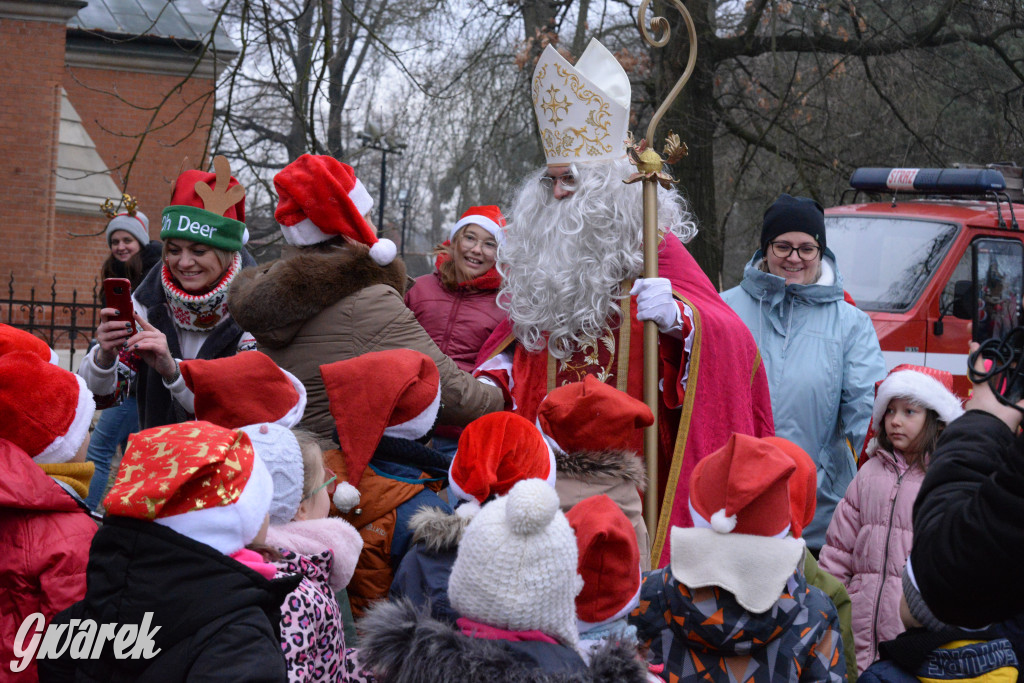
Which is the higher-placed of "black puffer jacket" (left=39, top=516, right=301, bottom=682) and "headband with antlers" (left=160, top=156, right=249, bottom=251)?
"headband with antlers" (left=160, top=156, right=249, bottom=251)

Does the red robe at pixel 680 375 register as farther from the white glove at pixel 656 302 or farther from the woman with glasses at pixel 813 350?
the woman with glasses at pixel 813 350

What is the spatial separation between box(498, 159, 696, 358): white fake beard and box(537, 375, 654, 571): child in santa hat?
794mm

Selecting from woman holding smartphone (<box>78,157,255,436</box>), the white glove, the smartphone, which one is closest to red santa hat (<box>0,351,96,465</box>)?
the smartphone

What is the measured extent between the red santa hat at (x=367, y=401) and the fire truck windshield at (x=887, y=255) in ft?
18.9

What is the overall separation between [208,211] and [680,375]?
188cm

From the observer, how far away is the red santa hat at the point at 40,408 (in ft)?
9.48

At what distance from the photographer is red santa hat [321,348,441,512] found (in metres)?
3.13

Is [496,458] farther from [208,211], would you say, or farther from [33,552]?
[208,211]

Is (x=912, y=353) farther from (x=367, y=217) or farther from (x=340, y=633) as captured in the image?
(x=340, y=633)

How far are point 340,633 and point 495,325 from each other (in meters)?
2.23

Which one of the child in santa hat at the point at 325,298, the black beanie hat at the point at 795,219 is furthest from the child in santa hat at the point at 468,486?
the black beanie hat at the point at 795,219

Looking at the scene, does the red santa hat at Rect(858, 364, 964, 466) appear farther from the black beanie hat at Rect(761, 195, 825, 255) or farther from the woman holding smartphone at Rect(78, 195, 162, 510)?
the woman holding smartphone at Rect(78, 195, 162, 510)

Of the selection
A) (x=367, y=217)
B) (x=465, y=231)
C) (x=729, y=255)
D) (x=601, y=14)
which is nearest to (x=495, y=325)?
(x=465, y=231)

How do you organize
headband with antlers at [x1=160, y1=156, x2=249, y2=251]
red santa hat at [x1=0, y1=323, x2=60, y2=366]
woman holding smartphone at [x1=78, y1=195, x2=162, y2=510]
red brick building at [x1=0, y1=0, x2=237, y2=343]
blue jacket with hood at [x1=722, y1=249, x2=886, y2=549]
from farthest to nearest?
1. red brick building at [x1=0, y1=0, x2=237, y2=343]
2. woman holding smartphone at [x1=78, y1=195, x2=162, y2=510]
3. blue jacket with hood at [x1=722, y1=249, x2=886, y2=549]
4. headband with antlers at [x1=160, y1=156, x2=249, y2=251]
5. red santa hat at [x1=0, y1=323, x2=60, y2=366]
